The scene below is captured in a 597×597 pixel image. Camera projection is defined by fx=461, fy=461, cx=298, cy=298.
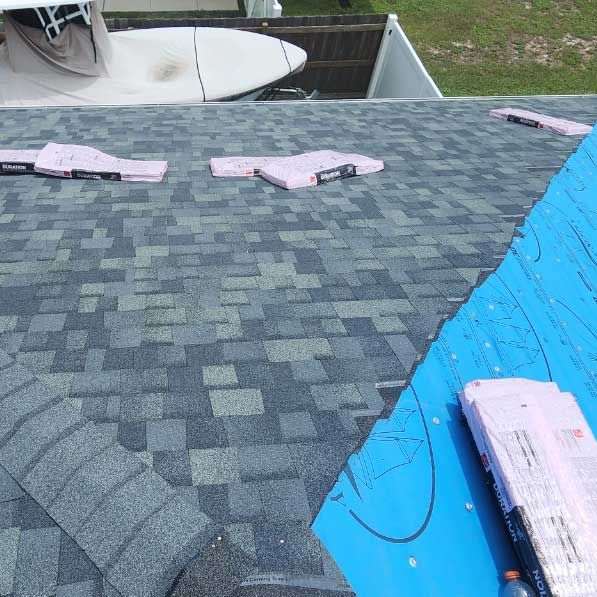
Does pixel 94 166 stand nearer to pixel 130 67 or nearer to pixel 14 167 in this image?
pixel 14 167

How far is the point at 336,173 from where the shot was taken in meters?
9.00

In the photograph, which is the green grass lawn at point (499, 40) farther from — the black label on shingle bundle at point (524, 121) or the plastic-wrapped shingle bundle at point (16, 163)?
the plastic-wrapped shingle bundle at point (16, 163)

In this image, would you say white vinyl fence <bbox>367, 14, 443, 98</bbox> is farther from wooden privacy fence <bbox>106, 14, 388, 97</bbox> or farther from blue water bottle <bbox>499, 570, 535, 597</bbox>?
blue water bottle <bbox>499, 570, 535, 597</bbox>

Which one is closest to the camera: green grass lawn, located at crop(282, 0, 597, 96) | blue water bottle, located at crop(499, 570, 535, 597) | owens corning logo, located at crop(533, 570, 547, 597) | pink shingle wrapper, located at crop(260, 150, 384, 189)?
owens corning logo, located at crop(533, 570, 547, 597)

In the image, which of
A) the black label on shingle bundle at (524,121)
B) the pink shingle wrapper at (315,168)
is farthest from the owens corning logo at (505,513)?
→ the black label on shingle bundle at (524,121)

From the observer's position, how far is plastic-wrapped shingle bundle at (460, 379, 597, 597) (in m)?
3.51

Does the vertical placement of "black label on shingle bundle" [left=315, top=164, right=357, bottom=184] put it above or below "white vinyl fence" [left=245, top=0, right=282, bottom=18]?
above

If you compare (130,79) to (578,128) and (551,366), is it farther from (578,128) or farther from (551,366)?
(551,366)

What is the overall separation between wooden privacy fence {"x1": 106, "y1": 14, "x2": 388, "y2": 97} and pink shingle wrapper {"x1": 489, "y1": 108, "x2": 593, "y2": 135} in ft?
34.2

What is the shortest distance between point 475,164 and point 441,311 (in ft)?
17.5

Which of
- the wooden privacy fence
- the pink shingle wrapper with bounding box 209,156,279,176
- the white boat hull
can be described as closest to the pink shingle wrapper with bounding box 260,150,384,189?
the pink shingle wrapper with bounding box 209,156,279,176

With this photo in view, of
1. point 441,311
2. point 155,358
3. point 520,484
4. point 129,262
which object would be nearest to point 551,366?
point 441,311

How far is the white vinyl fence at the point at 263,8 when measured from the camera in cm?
2275

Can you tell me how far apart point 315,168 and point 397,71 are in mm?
14093
